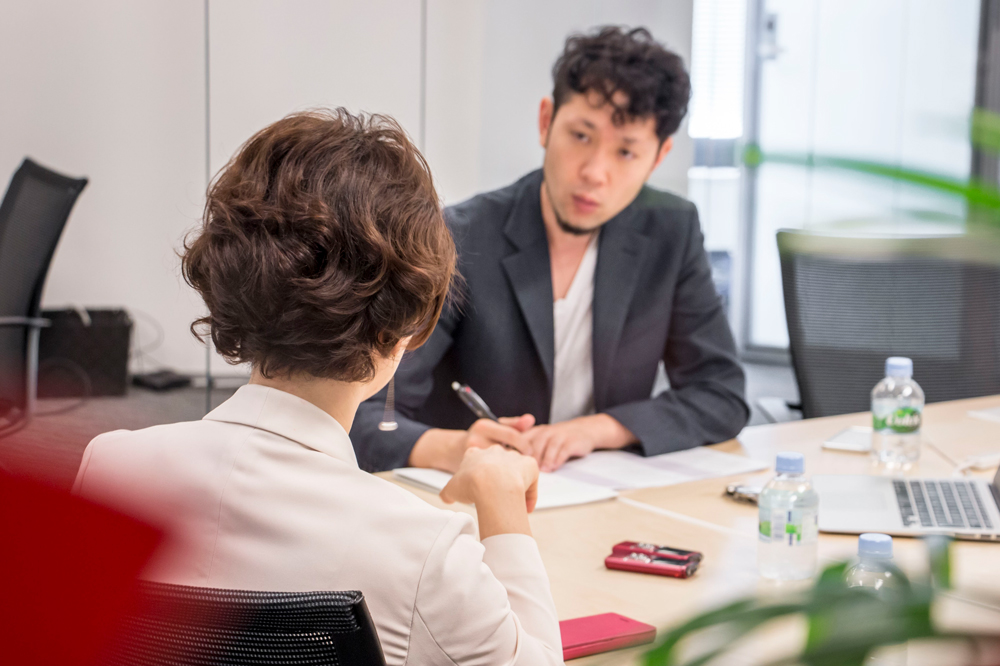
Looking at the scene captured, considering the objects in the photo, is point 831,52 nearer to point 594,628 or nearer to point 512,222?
point 512,222

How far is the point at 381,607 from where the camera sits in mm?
626

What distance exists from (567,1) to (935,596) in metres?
3.54

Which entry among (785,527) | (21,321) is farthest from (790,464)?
(21,321)

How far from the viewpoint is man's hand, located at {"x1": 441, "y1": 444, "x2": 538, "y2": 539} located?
33.2 inches

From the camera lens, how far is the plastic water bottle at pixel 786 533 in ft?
3.59

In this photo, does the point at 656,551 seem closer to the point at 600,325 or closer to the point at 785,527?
the point at 785,527

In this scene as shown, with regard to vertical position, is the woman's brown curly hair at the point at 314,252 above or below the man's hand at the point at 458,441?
above

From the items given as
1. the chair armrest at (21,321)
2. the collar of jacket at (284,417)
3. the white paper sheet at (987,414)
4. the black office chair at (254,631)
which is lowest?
the white paper sheet at (987,414)

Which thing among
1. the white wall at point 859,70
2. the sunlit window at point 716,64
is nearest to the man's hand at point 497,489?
the white wall at point 859,70

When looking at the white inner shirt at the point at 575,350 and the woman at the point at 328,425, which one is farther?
the white inner shirt at the point at 575,350

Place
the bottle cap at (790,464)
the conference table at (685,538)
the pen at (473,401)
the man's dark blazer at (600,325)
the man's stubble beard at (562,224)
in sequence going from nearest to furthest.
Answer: the conference table at (685,538), the bottle cap at (790,464), the pen at (473,401), the man's dark blazer at (600,325), the man's stubble beard at (562,224)

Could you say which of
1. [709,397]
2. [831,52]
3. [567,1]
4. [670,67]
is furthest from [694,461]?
[831,52]

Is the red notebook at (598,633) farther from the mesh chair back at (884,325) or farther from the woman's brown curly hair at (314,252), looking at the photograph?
the mesh chair back at (884,325)

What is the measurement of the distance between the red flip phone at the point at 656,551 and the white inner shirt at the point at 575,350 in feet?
2.75
